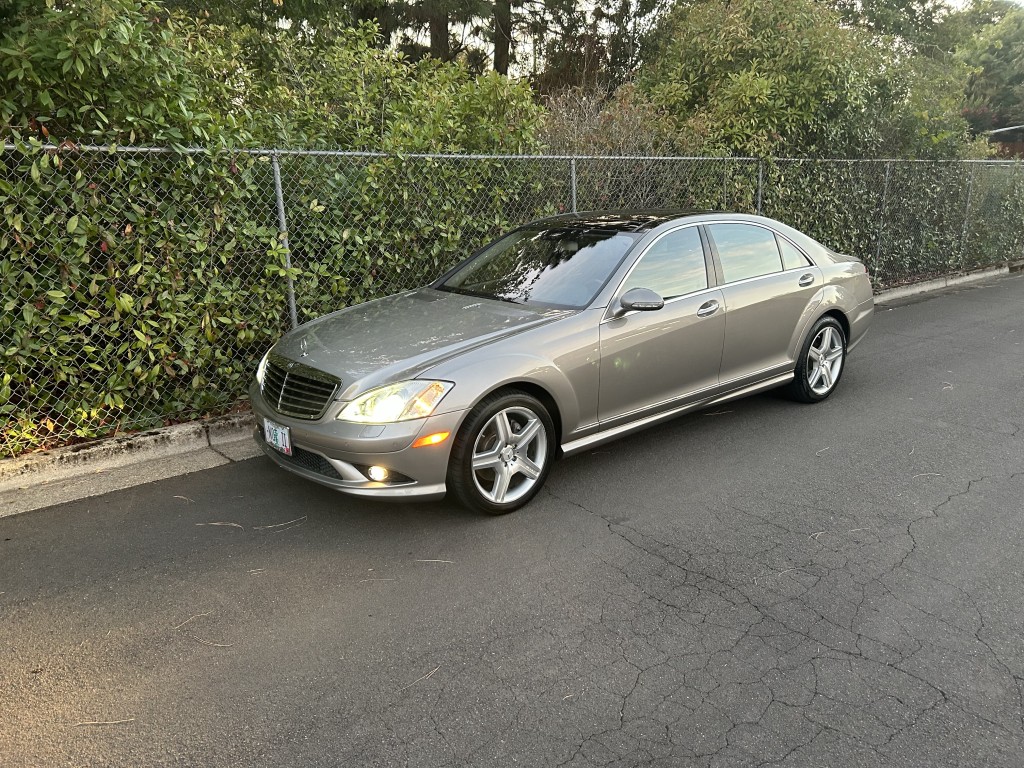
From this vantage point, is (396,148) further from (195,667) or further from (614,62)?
(614,62)

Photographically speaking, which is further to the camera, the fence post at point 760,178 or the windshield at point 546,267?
the fence post at point 760,178

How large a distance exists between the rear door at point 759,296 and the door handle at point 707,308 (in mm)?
121

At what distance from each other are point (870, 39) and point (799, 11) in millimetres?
1538

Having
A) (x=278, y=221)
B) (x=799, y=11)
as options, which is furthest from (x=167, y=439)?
(x=799, y=11)

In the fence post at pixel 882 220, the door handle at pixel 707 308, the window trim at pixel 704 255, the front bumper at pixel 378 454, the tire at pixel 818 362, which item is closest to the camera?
the front bumper at pixel 378 454

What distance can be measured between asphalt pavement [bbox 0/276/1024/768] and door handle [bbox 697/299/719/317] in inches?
36.1

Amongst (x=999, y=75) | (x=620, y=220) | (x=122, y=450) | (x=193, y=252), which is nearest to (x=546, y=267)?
(x=620, y=220)

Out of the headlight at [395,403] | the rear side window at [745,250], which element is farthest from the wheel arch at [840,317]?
the headlight at [395,403]

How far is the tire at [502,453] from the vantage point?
3844 millimetres

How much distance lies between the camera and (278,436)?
4.01m

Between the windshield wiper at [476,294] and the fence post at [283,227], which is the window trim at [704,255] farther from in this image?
the fence post at [283,227]

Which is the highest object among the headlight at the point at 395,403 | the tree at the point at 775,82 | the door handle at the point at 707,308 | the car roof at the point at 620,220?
the tree at the point at 775,82

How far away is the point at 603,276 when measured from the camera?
14.9ft

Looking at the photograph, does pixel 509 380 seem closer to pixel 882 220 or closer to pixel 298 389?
pixel 298 389
